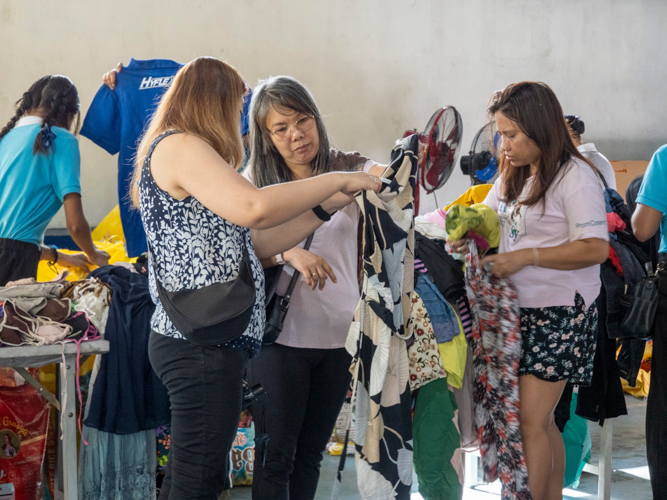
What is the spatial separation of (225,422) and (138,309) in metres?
1.38

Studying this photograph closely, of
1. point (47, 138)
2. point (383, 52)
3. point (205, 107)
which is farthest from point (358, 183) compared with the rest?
point (383, 52)

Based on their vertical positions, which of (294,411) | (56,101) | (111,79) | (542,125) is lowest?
(294,411)

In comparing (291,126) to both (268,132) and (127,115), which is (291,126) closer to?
(268,132)

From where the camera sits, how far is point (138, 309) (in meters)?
2.72

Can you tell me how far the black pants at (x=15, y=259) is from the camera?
2801 mm

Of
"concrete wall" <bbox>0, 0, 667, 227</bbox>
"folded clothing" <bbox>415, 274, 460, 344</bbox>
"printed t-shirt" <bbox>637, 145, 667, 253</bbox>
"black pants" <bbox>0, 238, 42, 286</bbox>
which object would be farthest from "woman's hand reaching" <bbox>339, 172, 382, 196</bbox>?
"concrete wall" <bbox>0, 0, 667, 227</bbox>

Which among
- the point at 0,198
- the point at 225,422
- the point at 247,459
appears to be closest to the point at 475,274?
the point at 225,422

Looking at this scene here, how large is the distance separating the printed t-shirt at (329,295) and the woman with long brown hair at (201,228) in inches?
12.9

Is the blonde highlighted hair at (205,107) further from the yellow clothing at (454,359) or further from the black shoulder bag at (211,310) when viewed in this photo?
the yellow clothing at (454,359)

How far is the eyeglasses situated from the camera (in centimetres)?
192

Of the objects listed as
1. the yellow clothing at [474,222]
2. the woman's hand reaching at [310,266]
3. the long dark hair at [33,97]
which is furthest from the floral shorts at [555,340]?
the long dark hair at [33,97]

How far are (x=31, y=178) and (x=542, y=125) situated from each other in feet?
7.00

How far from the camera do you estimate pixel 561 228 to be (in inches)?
80.7

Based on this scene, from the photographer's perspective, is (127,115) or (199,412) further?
(127,115)
